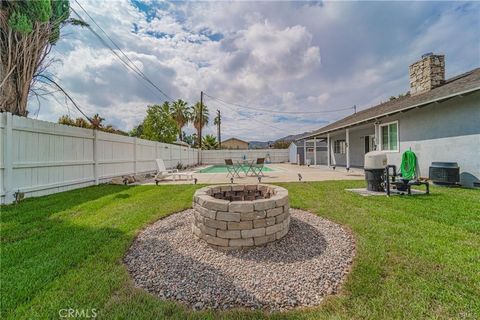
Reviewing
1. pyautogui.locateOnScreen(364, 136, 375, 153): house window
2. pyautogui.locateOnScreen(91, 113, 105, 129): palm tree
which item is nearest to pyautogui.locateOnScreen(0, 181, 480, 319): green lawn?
pyautogui.locateOnScreen(91, 113, 105, 129): palm tree

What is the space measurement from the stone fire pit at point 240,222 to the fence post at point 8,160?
498 centimetres

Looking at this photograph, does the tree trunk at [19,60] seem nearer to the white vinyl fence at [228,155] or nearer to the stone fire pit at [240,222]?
the stone fire pit at [240,222]

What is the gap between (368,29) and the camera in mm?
9062

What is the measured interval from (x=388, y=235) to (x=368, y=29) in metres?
9.58

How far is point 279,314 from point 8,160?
21.8ft

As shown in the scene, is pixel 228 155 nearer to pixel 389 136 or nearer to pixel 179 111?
pixel 179 111

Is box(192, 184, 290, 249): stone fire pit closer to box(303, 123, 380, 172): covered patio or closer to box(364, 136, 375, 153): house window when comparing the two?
box(303, 123, 380, 172): covered patio

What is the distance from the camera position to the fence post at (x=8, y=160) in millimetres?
4836

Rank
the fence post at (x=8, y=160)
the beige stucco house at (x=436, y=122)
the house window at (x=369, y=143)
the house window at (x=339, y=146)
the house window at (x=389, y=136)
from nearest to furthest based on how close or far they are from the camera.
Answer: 1. the fence post at (x=8, y=160)
2. the beige stucco house at (x=436, y=122)
3. the house window at (x=389, y=136)
4. the house window at (x=369, y=143)
5. the house window at (x=339, y=146)

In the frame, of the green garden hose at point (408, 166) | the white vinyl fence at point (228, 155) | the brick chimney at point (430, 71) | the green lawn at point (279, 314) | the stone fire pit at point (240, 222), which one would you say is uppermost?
the brick chimney at point (430, 71)

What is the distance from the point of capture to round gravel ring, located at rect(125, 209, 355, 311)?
6.52ft

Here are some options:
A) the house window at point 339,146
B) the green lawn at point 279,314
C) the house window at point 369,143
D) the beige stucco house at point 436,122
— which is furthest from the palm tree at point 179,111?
the green lawn at point 279,314

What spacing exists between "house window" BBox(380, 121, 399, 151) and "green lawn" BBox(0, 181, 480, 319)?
5.57m

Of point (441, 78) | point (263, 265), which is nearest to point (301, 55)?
point (441, 78)
